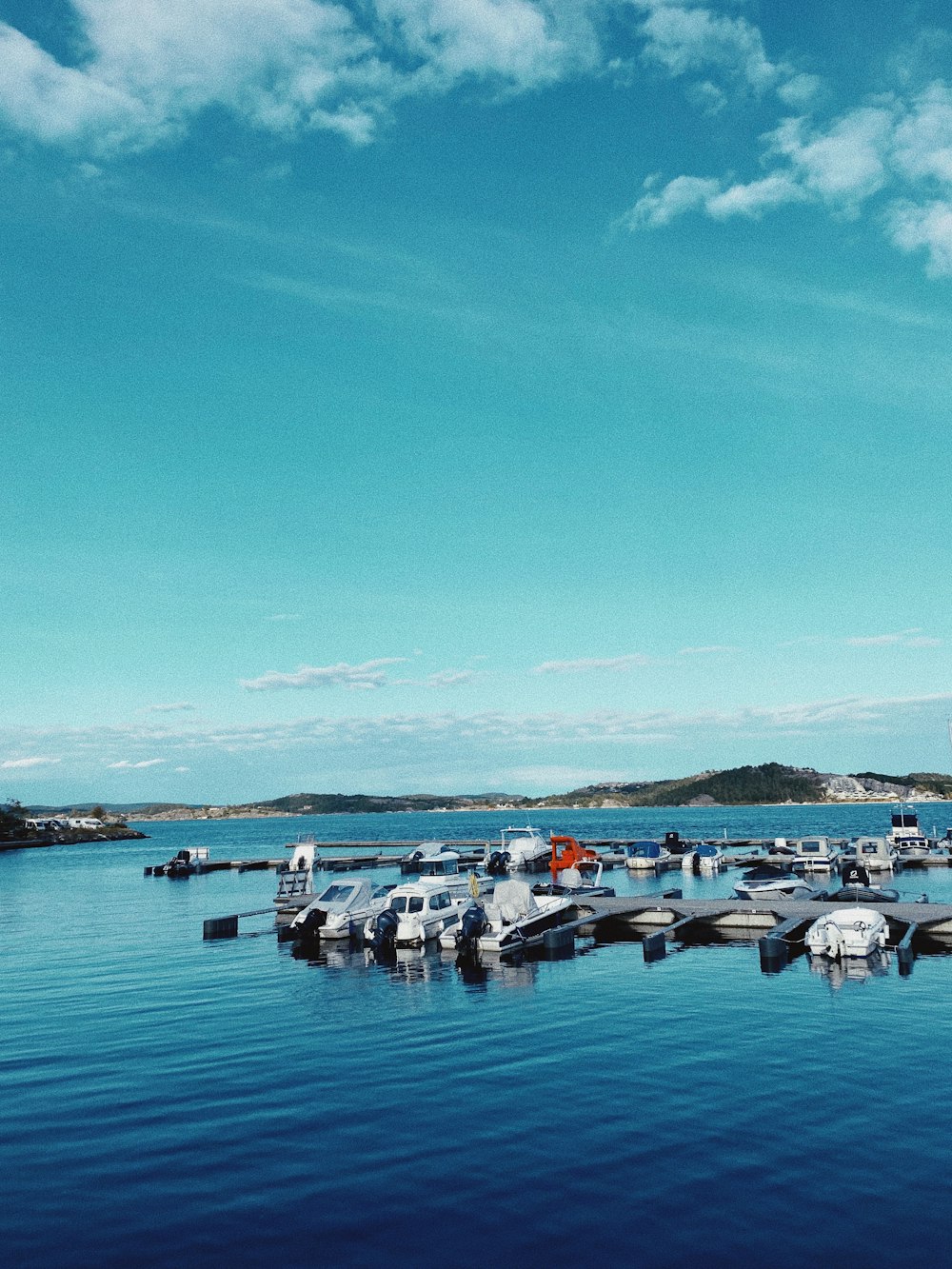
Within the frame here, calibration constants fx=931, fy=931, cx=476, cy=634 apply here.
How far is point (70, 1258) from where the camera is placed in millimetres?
14094

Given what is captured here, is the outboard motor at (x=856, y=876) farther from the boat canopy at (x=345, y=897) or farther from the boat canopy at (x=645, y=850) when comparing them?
the boat canopy at (x=345, y=897)

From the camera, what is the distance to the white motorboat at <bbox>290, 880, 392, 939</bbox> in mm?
44781

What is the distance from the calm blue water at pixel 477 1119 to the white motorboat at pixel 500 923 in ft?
11.7

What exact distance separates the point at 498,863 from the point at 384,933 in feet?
163

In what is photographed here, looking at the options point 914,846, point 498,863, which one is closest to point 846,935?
point 498,863

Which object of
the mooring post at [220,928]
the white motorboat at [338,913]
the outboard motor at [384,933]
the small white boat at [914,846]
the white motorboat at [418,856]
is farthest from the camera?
the white motorboat at [418,856]

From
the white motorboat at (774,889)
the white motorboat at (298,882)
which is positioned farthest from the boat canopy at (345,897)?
the white motorboat at (774,889)

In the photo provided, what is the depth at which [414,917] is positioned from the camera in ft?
139

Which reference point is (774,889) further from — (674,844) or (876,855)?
(674,844)

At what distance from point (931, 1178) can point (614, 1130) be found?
5785mm

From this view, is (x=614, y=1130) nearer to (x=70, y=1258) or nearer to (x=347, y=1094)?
(x=347, y=1094)

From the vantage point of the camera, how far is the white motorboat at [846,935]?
3722 centimetres

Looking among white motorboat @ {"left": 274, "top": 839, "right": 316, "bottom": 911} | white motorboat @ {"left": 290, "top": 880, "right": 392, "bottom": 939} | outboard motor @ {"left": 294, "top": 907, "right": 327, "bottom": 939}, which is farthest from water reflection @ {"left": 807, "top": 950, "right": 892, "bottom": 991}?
white motorboat @ {"left": 274, "top": 839, "right": 316, "bottom": 911}

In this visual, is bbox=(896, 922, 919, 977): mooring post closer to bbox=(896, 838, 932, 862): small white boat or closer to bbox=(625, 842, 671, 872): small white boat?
bbox=(625, 842, 671, 872): small white boat
